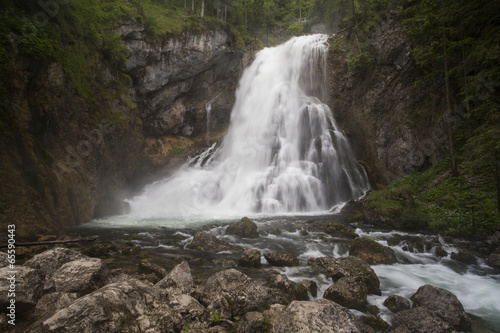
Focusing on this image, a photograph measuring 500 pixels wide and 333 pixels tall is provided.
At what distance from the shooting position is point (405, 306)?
5.85 m

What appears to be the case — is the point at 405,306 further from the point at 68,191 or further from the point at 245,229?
the point at 68,191

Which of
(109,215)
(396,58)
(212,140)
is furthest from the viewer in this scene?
(212,140)

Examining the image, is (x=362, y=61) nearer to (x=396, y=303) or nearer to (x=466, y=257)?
(x=466, y=257)

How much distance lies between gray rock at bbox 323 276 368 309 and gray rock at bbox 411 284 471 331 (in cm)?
118

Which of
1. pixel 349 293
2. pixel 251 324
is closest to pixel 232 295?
pixel 251 324

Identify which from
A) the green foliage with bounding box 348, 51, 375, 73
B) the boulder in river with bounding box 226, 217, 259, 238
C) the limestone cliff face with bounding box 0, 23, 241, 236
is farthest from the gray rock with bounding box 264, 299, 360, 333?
the green foliage with bounding box 348, 51, 375, 73

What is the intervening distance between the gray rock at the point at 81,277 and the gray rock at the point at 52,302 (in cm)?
23

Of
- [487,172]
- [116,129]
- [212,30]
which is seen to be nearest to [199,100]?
[212,30]

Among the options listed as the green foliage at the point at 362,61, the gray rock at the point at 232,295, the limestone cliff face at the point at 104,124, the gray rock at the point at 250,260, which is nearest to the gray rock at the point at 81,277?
the gray rock at the point at 232,295

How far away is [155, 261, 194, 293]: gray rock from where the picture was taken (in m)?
5.24

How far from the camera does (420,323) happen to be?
4934 millimetres

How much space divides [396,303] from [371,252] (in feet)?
10.5

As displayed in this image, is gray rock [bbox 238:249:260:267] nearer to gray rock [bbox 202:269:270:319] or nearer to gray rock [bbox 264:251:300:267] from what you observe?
gray rock [bbox 264:251:300:267]

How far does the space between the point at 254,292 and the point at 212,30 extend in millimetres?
28068
